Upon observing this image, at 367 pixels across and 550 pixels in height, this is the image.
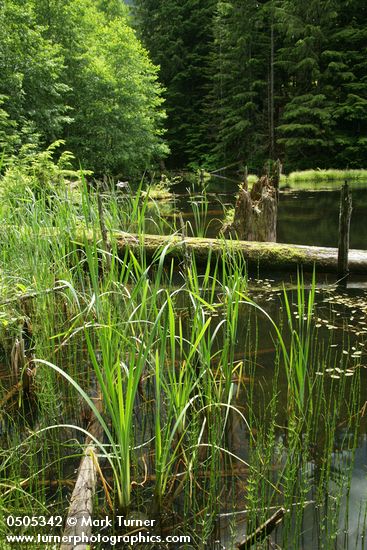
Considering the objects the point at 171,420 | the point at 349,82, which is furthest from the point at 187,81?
the point at 171,420

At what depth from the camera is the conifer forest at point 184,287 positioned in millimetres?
1811

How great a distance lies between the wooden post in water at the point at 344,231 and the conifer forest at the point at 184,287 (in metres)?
0.03

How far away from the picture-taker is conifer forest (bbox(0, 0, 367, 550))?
5.94 feet

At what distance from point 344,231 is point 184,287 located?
6.11 feet

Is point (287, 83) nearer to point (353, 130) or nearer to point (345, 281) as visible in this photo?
point (353, 130)

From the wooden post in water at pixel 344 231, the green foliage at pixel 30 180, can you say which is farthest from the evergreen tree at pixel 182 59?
the wooden post in water at pixel 344 231

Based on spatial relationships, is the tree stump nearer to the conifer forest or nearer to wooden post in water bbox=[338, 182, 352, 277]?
the conifer forest

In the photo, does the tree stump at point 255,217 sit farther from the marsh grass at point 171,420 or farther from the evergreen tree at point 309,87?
the evergreen tree at point 309,87

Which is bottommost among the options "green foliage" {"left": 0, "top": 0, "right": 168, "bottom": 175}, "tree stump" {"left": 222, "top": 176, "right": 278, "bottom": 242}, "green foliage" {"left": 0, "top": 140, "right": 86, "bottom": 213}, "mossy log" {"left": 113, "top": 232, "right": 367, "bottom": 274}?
"mossy log" {"left": 113, "top": 232, "right": 367, "bottom": 274}

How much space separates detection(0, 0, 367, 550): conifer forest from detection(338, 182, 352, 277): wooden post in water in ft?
0.09

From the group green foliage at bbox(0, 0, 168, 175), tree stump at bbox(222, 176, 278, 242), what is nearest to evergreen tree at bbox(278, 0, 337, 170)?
green foliage at bbox(0, 0, 168, 175)

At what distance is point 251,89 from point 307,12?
14.9 ft

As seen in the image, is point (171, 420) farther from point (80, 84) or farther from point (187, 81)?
point (187, 81)

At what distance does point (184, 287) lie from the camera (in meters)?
5.03
